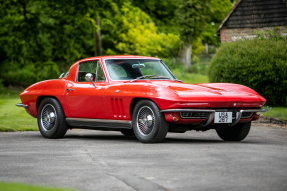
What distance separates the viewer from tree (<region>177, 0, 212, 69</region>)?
4612 centimetres

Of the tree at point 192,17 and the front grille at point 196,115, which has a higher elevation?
the tree at point 192,17

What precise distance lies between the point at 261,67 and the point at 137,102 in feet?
31.7

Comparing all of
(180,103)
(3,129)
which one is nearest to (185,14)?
(3,129)

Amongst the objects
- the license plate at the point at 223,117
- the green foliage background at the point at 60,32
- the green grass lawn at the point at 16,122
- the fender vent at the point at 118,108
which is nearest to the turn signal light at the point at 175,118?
the license plate at the point at 223,117

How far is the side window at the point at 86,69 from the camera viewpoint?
947 cm

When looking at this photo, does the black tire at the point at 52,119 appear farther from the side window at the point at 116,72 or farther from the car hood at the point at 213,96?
the car hood at the point at 213,96

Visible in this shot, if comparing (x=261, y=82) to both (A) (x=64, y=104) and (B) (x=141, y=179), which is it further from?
(B) (x=141, y=179)

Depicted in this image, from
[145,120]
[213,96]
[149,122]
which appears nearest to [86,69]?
[145,120]

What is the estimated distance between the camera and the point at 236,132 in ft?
29.1

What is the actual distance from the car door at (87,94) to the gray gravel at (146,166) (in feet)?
2.56

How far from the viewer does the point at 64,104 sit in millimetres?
9633

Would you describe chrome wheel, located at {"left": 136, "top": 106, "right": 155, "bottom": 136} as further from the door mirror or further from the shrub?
the shrub

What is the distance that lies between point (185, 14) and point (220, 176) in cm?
4208

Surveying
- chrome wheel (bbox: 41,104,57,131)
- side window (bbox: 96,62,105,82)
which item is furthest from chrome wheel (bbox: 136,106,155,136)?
chrome wheel (bbox: 41,104,57,131)
